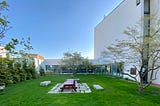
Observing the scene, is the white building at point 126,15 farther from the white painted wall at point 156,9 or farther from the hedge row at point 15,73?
the hedge row at point 15,73

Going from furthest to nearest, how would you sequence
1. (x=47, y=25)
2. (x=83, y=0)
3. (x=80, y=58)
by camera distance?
(x=80, y=58) < (x=47, y=25) < (x=83, y=0)

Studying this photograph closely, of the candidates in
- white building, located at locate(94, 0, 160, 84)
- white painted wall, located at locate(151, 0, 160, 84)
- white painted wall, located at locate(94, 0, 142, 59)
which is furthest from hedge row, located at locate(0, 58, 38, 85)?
white painted wall, located at locate(94, 0, 142, 59)

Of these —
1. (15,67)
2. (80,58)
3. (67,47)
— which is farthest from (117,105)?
(67,47)

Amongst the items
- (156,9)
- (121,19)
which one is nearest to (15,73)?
(156,9)

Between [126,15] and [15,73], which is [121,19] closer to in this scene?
[126,15]

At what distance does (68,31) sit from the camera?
28828 mm

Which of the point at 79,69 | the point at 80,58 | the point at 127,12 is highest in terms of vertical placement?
the point at 127,12

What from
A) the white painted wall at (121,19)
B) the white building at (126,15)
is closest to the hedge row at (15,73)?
the white building at (126,15)

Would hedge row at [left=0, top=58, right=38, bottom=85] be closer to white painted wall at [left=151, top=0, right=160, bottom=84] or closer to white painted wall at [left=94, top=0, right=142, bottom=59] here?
white painted wall at [left=151, top=0, right=160, bottom=84]

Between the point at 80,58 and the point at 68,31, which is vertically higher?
the point at 68,31

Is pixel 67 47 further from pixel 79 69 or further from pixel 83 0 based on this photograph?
pixel 83 0

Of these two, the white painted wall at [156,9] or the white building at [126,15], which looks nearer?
the white painted wall at [156,9]

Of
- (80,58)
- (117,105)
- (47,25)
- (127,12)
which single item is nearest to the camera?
(117,105)

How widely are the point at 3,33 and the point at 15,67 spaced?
14095mm
